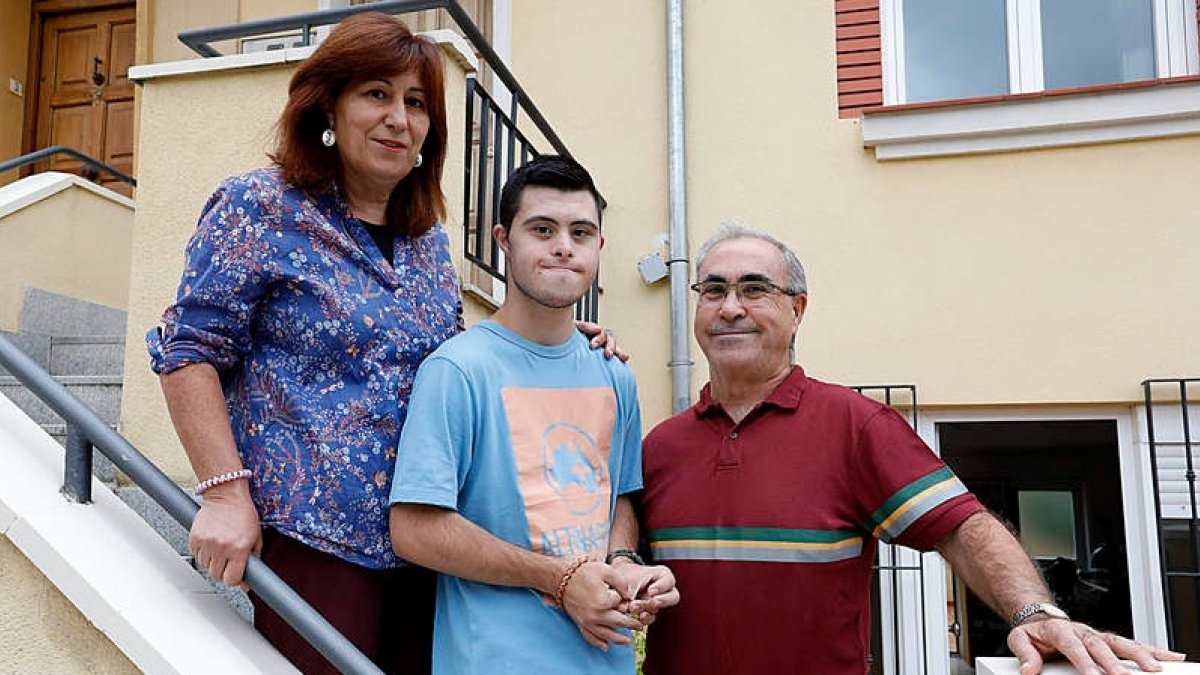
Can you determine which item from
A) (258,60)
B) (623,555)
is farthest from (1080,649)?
(258,60)

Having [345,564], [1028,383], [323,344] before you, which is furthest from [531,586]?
[1028,383]

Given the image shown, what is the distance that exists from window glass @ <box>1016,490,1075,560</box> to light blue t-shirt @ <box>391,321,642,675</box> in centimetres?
485

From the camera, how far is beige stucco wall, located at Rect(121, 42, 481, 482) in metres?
3.24

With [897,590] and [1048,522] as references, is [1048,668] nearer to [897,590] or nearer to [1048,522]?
[897,590]

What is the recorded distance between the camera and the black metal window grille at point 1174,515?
4.14m

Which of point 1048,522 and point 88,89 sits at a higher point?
point 88,89

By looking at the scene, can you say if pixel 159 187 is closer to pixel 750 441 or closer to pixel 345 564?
pixel 345 564

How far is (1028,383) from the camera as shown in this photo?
4340 millimetres

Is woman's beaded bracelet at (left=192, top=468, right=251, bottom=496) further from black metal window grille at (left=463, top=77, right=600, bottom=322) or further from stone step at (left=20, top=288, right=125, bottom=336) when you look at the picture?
stone step at (left=20, top=288, right=125, bottom=336)

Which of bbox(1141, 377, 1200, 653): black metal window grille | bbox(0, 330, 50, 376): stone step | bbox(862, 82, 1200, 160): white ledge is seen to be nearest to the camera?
bbox(1141, 377, 1200, 653): black metal window grille

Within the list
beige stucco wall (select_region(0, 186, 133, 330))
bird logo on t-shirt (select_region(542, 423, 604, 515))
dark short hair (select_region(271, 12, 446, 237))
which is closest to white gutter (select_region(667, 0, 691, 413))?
bird logo on t-shirt (select_region(542, 423, 604, 515))

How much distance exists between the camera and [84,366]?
4453mm

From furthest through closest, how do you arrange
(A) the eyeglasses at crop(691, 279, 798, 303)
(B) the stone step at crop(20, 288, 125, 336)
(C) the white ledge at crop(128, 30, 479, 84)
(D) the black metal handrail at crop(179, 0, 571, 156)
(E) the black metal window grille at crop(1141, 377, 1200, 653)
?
(B) the stone step at crop(20, 288, 125, 336) < (E) the black metal window grille at crop(1141, 377, 1200, 653) < (D) the black metal handrail at crop(179, 0, 571, 156) < (C) the white ledge at crop(128, 30, 479, 84) < (A) the eyeglasses at crop(691, 279, 798, 303)

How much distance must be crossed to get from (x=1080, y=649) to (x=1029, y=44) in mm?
3947
